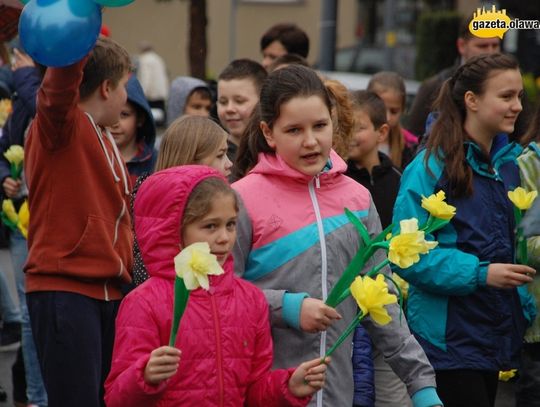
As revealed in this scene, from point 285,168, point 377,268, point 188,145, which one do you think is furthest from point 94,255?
point 377,268

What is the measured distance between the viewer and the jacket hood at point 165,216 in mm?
4043

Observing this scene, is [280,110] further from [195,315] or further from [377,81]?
[377,81]

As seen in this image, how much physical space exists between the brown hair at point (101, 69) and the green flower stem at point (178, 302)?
1.62 meters

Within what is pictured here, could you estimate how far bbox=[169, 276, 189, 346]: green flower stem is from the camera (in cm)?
356

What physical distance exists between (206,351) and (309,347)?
0.50m

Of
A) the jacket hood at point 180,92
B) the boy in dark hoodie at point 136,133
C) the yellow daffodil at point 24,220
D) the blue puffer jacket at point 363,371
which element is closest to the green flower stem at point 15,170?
the yellow daffodil at point 24,220

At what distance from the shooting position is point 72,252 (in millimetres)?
4754

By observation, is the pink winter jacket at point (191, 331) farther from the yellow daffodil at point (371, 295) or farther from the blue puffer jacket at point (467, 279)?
the blue puffer jacket at point (467, 279)

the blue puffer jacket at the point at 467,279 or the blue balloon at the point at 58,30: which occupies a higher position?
the blue balloon at the point at 58,30

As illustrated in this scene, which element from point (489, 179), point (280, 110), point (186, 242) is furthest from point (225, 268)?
point (489, 179)

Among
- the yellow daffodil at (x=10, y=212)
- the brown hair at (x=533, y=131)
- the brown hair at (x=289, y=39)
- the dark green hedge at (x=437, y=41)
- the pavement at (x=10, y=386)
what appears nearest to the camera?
the brown hair at (x=533, y=131)

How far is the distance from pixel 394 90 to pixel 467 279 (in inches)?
134

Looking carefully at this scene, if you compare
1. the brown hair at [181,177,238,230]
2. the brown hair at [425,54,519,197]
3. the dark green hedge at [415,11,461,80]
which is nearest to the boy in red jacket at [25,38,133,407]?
the brown hair at [181,177,238,230]

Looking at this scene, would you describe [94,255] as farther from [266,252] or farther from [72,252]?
[266,252]
